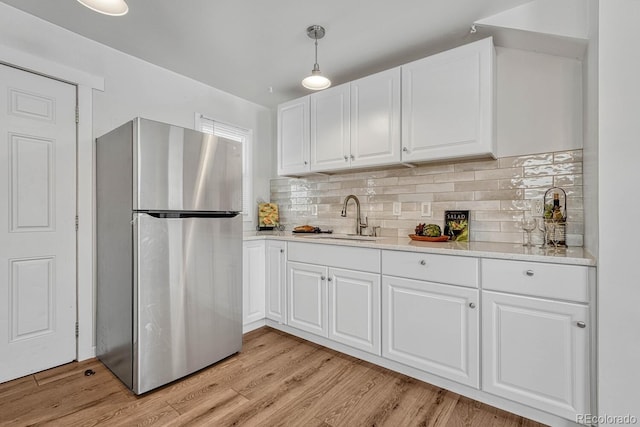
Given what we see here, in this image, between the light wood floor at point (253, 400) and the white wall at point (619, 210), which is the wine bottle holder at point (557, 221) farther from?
the light wood floor at point (253, 400)

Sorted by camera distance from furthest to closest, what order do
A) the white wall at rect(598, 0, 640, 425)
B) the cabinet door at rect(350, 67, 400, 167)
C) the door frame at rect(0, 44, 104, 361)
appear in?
1. the cabinet door at rect(350, 67, 400, 167)
2. the door frame at rect(0, 44, 104, 361)
3. the white wall at rect(598, 0, 640, 425)

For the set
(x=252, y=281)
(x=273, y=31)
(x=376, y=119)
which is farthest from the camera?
(x=252, y=281)

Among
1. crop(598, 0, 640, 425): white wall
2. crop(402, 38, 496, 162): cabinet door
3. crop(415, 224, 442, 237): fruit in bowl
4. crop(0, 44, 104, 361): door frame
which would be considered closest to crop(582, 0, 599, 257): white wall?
crop(598, 0, 640, 425): white wall

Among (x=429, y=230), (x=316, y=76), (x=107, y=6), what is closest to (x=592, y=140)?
(x=429, y=230)

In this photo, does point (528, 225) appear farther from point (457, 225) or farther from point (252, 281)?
point (252, 281)

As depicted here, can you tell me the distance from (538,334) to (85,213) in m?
3.00

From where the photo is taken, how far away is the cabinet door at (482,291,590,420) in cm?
148

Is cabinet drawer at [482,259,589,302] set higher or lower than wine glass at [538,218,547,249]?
lower

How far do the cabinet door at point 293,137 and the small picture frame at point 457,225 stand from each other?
4.50 ft

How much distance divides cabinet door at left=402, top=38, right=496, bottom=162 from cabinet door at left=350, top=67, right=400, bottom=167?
0.08 meters

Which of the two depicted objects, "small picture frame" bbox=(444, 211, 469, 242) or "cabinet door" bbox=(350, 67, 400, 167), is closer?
"small picture frame" bbox=(444, 211, 469, 242)

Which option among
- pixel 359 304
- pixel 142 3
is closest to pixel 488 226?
pixel 359 304

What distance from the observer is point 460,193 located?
2.41 meters

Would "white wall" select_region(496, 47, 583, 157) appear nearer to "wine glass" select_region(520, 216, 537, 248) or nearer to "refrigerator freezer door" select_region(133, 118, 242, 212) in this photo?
"wine glass" select_region(520, 216, 537, 248)
